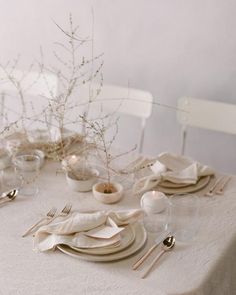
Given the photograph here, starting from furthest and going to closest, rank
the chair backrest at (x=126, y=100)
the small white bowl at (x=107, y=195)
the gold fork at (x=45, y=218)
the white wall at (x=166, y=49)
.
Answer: the white wall at (x=166, y=49) → the chair backrest at (x=126, y=100) → the small white bowl at (x=107, y=195) → the gold fork at (x=45, y=218)

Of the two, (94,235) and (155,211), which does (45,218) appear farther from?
(155,211)

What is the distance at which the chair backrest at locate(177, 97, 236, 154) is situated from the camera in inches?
78.6

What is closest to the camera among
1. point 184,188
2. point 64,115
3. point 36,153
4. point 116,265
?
point 116,265

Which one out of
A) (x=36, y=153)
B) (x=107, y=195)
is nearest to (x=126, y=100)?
(x=36, y=153)

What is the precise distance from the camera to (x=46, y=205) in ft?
4.56

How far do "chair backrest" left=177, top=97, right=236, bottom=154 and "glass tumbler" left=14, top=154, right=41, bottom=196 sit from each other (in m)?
0.76

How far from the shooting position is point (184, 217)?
1306mm

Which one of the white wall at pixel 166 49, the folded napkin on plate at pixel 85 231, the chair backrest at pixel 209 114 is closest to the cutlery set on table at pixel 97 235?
the folded napkin on plate at pixel 85 231

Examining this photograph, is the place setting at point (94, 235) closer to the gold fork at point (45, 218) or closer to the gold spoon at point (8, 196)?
the gold fork at point (45, 218)

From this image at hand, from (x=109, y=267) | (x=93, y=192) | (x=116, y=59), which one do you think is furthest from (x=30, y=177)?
(x=116, y=59)

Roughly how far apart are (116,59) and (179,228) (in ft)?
5.04

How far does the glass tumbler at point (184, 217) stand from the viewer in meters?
1.25

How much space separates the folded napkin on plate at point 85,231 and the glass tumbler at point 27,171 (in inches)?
9.8

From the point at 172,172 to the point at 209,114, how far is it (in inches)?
22.8
